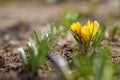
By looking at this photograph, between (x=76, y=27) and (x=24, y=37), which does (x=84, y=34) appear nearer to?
(x=76, y=27)

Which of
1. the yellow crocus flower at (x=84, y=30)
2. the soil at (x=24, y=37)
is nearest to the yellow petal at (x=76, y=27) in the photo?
the yellow crocus flower at (x=84, y=30)

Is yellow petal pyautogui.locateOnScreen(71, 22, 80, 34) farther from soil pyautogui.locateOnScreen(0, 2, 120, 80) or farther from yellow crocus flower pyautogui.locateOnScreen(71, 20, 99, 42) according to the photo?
soil pyautogui.locateOnScreen(0, 2, 120, 80)

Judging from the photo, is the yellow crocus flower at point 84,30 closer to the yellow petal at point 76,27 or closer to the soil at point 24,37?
the yellow petal at point 76,27

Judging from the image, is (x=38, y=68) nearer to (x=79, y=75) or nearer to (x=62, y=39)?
(x=79, y=75)

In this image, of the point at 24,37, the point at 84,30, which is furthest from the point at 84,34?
the point at 24,37

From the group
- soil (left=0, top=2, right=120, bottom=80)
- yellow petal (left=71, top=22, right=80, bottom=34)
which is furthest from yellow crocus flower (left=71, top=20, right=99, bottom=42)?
soil (left=0, top=2, right=120, bottom=80)

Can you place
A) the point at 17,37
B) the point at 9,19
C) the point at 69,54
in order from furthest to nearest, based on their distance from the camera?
the point at 9,19 < the point at 17,37 < the point at 69,54

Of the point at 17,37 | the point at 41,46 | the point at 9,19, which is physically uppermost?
the point at 9,19

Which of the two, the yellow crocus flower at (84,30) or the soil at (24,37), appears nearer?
the soil at (24,37)

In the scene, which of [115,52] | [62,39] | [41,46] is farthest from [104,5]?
[41,46]
